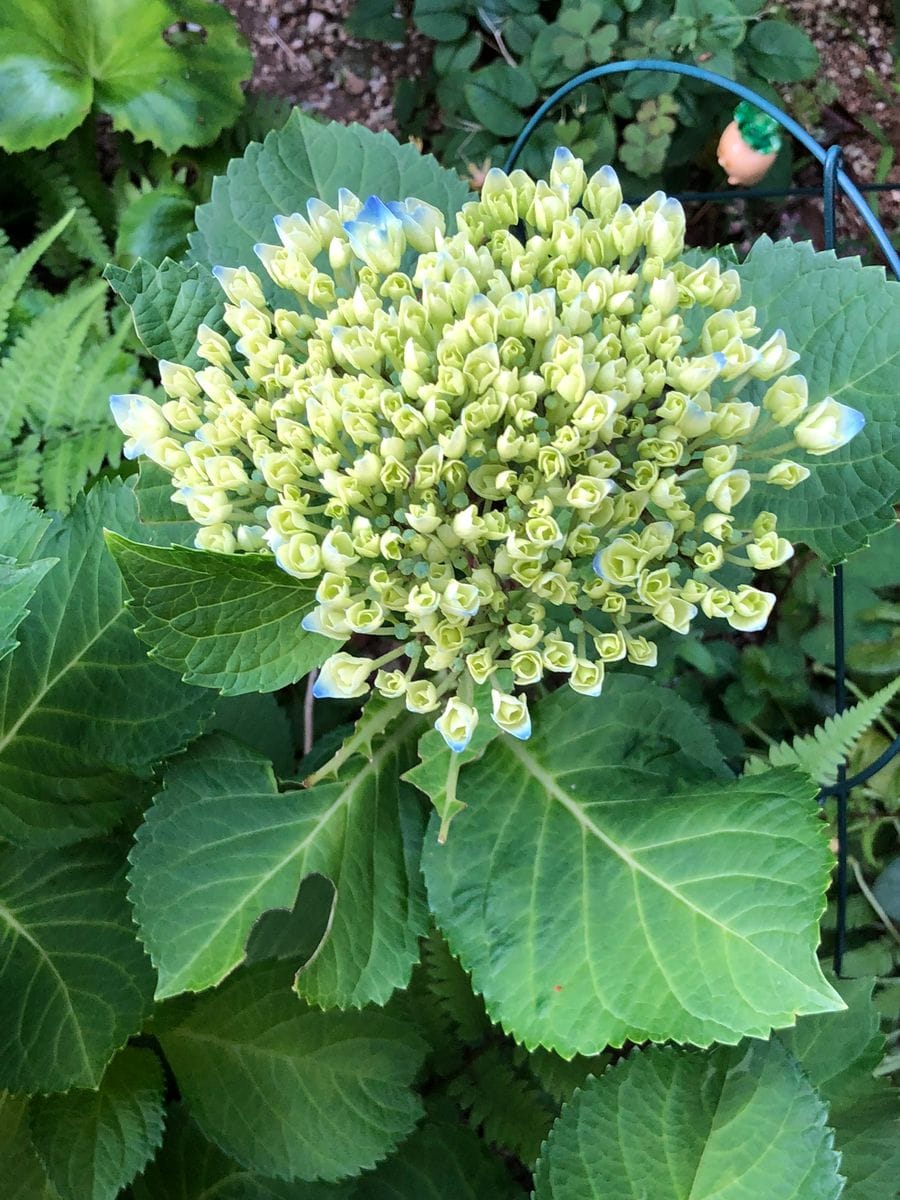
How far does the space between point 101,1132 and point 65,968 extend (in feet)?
0.55

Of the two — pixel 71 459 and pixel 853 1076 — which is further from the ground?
pixel 853 1076

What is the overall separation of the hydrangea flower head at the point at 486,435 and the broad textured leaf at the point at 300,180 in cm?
18

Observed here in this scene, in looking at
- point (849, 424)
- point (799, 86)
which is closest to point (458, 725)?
point (849, 424)

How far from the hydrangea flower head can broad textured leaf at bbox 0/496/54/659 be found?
0.11m

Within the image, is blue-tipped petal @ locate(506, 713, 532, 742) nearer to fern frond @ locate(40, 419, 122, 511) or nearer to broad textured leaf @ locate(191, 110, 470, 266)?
broad textured leaf @ locate(191, 110, 470, 266)

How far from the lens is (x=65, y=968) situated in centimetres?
80

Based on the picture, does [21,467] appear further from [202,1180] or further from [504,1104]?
[504,1104]

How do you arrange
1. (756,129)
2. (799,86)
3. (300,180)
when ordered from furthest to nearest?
(799,86), (756,129), (300,180)

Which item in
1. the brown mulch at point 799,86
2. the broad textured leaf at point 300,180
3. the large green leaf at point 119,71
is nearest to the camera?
the broad textured leaf at point 300,180

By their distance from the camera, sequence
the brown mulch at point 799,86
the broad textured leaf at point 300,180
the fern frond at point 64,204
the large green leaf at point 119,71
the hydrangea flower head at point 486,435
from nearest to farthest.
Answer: the hydrangea flower head at point 486,435, the broad textured leaf at point 300,180, the large green leaf at point 119,71, the fern frond at point 64,204, the brown mulch at point 799,86

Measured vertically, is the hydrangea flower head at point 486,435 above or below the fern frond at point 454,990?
above

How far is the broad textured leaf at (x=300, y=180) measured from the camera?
0.79 metres

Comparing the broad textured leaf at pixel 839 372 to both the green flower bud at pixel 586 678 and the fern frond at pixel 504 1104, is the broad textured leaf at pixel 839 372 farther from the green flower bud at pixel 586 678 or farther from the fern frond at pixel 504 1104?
the fern frond at pixel 504 1104

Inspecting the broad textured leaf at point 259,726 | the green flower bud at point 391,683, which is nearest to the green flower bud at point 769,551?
the green flower bud at point 391,683
